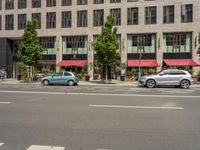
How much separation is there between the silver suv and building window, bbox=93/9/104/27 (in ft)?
65.0

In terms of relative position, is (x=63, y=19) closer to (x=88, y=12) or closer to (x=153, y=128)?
(x=88, y=12)

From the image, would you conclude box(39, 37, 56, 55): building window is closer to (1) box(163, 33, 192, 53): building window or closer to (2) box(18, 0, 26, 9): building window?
(2) box(18, 0, 26, 9): building window

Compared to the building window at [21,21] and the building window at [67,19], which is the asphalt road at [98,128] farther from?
the building window at [21,21]

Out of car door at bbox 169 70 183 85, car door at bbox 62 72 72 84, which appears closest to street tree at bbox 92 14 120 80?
car door at bbox 62 72 72 84

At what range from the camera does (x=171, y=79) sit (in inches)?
1008

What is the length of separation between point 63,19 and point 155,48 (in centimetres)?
1428

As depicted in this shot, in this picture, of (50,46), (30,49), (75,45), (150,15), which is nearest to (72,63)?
(75,45)

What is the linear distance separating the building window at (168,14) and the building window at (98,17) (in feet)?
28.7

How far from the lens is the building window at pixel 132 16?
4238 cm

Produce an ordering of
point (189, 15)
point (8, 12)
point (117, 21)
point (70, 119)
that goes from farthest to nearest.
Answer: point (8, 12)
point (117, 21)
point (189, 15)
point (70, 119)

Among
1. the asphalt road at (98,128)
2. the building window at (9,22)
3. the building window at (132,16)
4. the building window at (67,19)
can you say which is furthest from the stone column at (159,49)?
the asphalt road at (98,128)

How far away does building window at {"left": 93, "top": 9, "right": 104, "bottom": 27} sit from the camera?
43.6m

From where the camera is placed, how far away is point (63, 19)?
45.2m

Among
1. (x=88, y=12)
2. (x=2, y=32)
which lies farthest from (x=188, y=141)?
(x=2, y=32)
